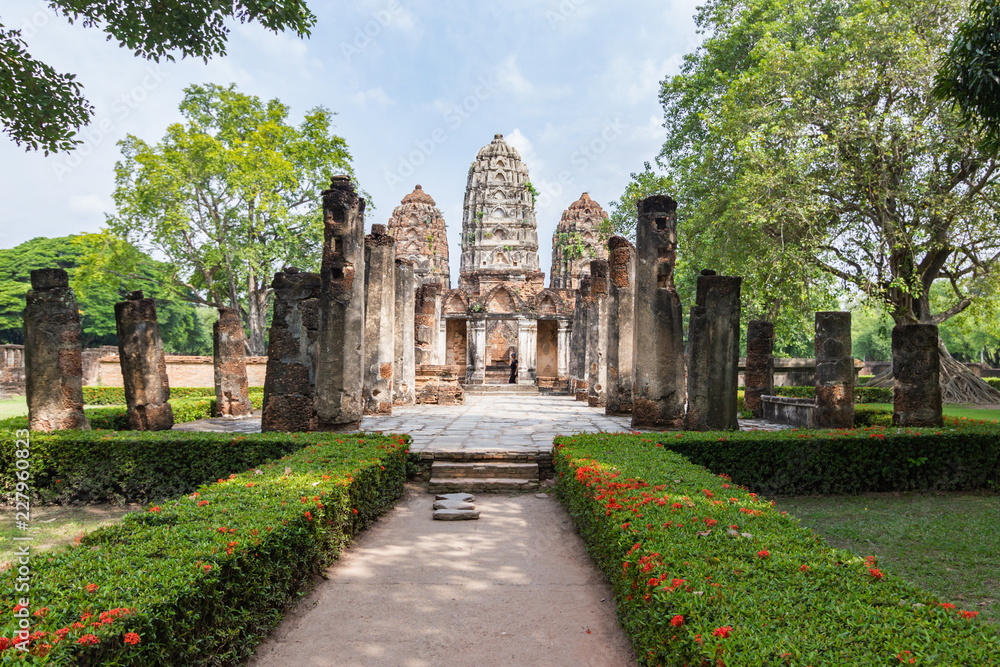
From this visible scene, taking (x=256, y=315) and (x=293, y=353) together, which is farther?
(x=256, y=315)

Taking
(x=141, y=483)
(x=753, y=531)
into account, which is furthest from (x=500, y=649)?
(x=141, y=483)

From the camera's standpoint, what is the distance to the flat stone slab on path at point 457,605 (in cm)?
342

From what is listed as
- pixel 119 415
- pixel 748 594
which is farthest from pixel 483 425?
pixel 748 594

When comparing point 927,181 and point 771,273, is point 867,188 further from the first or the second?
point 771,273

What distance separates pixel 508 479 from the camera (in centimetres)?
736

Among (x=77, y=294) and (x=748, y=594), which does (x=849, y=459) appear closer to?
(x=748, y=594)

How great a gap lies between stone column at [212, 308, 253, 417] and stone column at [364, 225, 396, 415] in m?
2.79

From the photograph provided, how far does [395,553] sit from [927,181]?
1646 cm

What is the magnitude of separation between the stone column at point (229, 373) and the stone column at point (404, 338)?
3655 mm

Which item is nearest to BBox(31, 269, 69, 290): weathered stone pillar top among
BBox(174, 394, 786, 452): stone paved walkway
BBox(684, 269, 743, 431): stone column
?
BBox(174, 394, 786, 452): stone paved walkway

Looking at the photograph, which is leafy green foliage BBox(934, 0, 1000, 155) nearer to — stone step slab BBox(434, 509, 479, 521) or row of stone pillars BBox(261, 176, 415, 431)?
stone step slab BBox(434, 509, 479, 521)

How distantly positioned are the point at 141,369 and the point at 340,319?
3508 mm

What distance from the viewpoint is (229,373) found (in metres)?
12.9

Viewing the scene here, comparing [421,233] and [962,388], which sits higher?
[421,233]
